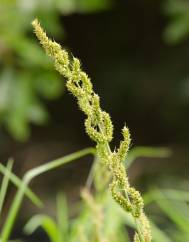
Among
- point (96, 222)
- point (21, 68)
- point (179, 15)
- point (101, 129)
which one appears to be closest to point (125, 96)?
point (179, 15)

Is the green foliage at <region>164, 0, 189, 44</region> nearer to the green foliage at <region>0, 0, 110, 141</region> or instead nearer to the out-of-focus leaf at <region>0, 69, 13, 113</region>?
the green foliage at <region>0, 0, 110, 141</region>

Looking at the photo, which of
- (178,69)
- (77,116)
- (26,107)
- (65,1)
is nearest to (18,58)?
(26,107)

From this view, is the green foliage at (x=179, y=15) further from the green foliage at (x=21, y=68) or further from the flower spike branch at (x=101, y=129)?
the flower spike branch at (x=101, y=129)

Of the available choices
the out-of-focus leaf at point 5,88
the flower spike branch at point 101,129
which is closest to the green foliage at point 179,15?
the out-of-focus leaf at point 5,88

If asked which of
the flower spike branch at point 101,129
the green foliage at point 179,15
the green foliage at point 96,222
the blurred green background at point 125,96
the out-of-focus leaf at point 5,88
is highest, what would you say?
the blurred green background at point 125,96

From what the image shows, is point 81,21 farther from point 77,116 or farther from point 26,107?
point 26,107

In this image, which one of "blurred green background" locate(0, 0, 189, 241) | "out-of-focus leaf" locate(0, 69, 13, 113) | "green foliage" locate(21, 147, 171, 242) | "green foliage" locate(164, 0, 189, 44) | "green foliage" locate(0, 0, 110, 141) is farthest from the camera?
"blurred green background" locate(0, 0, 189, 241)

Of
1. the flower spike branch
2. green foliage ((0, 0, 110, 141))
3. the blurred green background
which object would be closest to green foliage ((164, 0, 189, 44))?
green foliage ((0, 0, 110, 141))

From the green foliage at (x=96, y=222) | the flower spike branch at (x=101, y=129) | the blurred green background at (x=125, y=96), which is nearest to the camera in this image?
the flower spike branch at (x=101, y=129)
